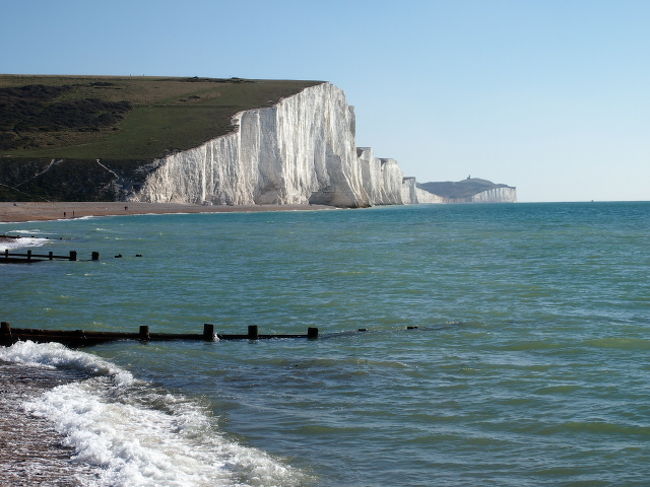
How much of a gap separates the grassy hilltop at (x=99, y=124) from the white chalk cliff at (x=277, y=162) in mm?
2363

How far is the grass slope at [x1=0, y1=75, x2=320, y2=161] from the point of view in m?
103

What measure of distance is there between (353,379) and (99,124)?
358 ft

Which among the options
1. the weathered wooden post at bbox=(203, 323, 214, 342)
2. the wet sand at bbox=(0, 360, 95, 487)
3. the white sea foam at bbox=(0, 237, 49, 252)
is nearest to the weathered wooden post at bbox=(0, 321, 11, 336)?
the wet sand at bbox=(0, 360, 95, 487)

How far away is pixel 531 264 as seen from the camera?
3491cm

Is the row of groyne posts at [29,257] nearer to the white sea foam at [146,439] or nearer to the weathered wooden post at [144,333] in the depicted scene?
the weathered wooden post at [144,333]

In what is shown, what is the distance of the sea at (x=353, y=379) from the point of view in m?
9.20

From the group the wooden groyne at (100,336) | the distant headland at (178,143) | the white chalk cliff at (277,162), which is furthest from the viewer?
the white chalk cliff at (277,162)

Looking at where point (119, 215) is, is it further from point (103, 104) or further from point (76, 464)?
point (76, 464)

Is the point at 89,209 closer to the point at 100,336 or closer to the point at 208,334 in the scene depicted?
the point at 100,336

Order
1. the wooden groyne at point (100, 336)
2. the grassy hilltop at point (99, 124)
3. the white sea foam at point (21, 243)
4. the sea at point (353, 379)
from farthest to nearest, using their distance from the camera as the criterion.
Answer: the grassy hilltop at point (99, 124), the white sea foam at point (21, 243), the wooden groyne at point (100, 336), the sea at point (353, 379)

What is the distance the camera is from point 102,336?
16.6m

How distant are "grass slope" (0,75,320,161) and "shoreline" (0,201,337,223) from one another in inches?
313

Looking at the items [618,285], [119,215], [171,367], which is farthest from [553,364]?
[119,215]

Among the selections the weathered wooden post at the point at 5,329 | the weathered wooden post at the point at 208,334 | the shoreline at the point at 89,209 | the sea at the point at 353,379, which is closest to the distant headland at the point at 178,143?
the shoreline at the point at 89,209
